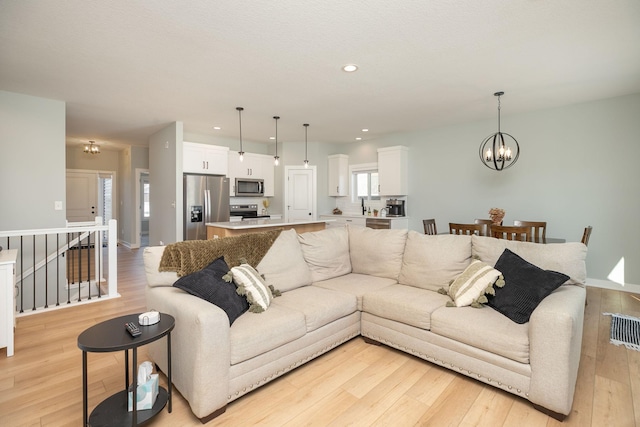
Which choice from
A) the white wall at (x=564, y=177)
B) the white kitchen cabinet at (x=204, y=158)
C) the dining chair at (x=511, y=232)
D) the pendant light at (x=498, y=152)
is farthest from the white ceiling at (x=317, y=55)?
the dining chair at (x=511, y=232)

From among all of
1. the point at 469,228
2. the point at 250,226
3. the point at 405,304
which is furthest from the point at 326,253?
the point at 469,228

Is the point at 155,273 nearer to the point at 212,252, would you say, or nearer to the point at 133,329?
the point at 212,252

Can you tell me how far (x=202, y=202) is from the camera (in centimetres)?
587

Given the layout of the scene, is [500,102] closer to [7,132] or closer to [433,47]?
[433,47]

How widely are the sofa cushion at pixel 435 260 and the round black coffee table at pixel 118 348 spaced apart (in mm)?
2077

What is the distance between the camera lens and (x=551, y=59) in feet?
9.89

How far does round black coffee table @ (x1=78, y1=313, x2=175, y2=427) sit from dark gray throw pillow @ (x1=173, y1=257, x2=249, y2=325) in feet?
0.77

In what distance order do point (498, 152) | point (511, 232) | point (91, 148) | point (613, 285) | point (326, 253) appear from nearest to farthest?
point (326, 253), point (511, 232), point (613, 285), point (498, 152), point (91, 148)

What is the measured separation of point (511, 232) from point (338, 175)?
4.42 metres

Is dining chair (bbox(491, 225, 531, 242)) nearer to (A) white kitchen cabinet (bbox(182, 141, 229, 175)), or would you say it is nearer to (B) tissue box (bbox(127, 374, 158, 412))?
(B) tissue box (bbox(127, 374, 158, 412))

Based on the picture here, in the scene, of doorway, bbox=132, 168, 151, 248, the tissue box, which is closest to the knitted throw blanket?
the tissue box

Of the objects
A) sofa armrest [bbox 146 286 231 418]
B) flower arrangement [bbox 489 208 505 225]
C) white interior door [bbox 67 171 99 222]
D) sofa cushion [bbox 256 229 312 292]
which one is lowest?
sofa armrest [bbox 146 286 231 418]

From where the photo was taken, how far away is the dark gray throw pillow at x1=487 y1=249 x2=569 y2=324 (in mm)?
2084

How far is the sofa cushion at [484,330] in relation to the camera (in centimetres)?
190
